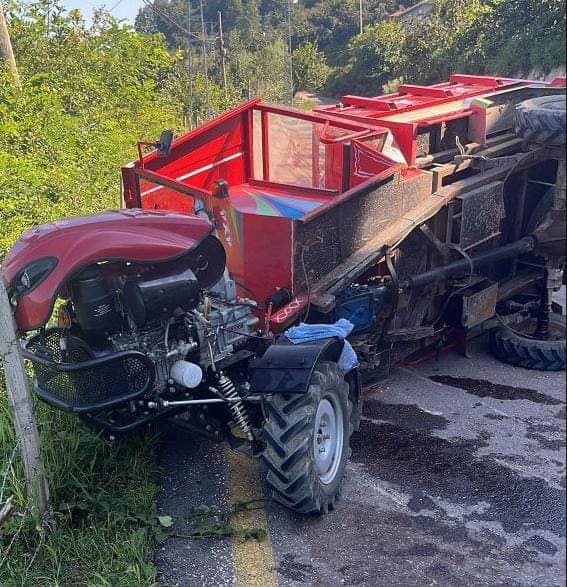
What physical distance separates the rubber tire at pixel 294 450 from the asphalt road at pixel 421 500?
188 millimetres

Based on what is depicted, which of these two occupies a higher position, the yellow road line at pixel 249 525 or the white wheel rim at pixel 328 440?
the white wheel rim at pixel 328 440

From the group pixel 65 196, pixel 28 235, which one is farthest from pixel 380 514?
pixel 65 196

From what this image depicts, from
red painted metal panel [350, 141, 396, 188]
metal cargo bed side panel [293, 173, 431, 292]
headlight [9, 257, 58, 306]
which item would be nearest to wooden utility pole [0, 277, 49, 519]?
headlight [9, 257, 58, 306]

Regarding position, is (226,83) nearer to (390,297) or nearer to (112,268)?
(390,297)

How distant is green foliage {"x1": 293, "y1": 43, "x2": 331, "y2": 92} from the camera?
11.1 meters

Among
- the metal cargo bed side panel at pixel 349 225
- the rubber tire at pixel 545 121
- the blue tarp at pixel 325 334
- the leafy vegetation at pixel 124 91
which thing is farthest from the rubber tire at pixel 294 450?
the rubber tire at pixel 545 121

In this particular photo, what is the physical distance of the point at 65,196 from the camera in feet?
25.9

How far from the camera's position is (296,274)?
4137 millimetres

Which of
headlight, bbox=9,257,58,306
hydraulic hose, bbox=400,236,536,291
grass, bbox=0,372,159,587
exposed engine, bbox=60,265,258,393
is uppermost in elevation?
headlight, bbox=9,257,58,306

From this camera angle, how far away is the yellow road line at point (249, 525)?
3.14 metres

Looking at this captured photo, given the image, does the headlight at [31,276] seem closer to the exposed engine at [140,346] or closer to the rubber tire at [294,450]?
the exposed engine at [140,346]

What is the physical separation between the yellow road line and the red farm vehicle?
15 centimetres

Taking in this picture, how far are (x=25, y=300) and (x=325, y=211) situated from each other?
190cm

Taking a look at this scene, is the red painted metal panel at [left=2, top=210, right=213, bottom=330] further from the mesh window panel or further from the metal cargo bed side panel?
the metal cargo bed side panel
